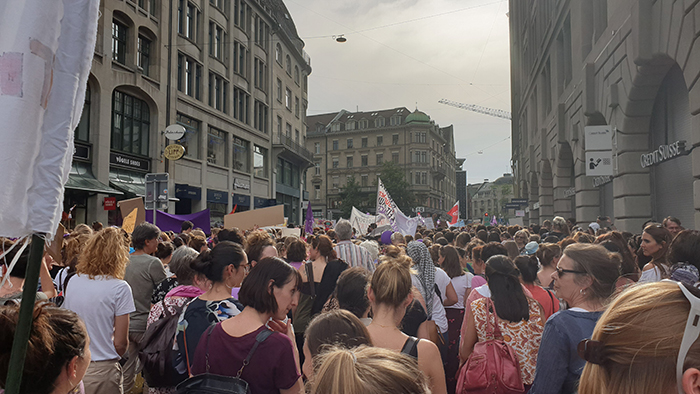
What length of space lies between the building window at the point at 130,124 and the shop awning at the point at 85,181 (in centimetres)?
233

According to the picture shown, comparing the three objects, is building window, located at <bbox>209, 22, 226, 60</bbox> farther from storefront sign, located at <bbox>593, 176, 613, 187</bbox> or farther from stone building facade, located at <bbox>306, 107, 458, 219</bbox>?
stone building facade, located at <bbox>306, 107, 458, 219</bbox>

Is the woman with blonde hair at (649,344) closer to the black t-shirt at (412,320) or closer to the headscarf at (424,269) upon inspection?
the black t-shirt at (412,320)

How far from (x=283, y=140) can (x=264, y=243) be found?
36309mm

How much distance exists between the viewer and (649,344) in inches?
55.9

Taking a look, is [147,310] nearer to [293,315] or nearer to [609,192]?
[293,315]

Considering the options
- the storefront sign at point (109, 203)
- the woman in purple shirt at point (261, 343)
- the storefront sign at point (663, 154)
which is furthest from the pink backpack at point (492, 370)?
the storefront sign at point (109, 203)

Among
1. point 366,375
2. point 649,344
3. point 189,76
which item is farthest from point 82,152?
point 649,344

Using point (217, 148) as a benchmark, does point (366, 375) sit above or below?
below

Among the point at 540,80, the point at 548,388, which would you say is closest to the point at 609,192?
the point at 540,80

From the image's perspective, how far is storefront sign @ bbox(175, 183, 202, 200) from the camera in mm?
27016

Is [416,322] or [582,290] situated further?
[416,322]

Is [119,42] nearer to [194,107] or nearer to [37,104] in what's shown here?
[194,107]

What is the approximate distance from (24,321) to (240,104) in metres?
35.4

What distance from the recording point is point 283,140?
41656mm
